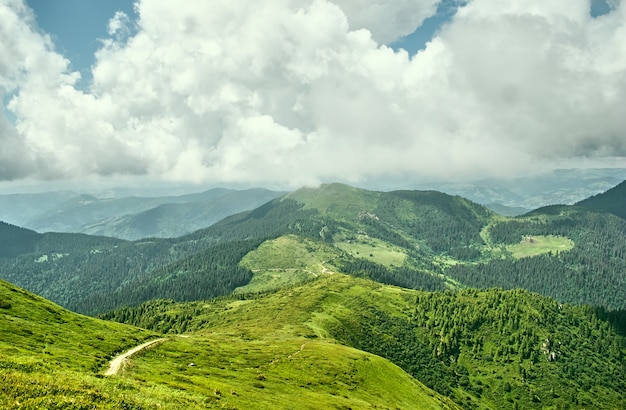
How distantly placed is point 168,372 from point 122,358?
1528 cm

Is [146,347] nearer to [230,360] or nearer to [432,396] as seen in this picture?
[230,360]

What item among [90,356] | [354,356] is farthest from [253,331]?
[90,356]

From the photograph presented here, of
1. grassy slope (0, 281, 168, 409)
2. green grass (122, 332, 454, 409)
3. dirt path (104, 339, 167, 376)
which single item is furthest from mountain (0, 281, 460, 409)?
dirt path (104, 339, 167, 376)

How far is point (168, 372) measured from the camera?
78438mm

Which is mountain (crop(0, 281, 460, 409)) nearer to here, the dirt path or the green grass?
the green grass

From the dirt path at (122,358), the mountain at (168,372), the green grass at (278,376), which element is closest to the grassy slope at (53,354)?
the mountain at (168,372)

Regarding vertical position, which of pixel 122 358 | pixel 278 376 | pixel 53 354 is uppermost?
pixel 53 354

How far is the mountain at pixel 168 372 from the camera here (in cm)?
3994

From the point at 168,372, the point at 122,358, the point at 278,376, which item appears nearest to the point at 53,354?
the point at 122,358

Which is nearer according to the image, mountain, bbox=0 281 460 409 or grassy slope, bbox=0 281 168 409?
grassy slope, bbox=0 281 168 409

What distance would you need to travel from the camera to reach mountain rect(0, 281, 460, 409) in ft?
131

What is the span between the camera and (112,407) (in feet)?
123

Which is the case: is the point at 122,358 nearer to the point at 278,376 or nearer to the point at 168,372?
the point at 168,372

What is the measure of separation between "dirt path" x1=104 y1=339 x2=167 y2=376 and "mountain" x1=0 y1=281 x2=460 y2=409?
52.9 inches
